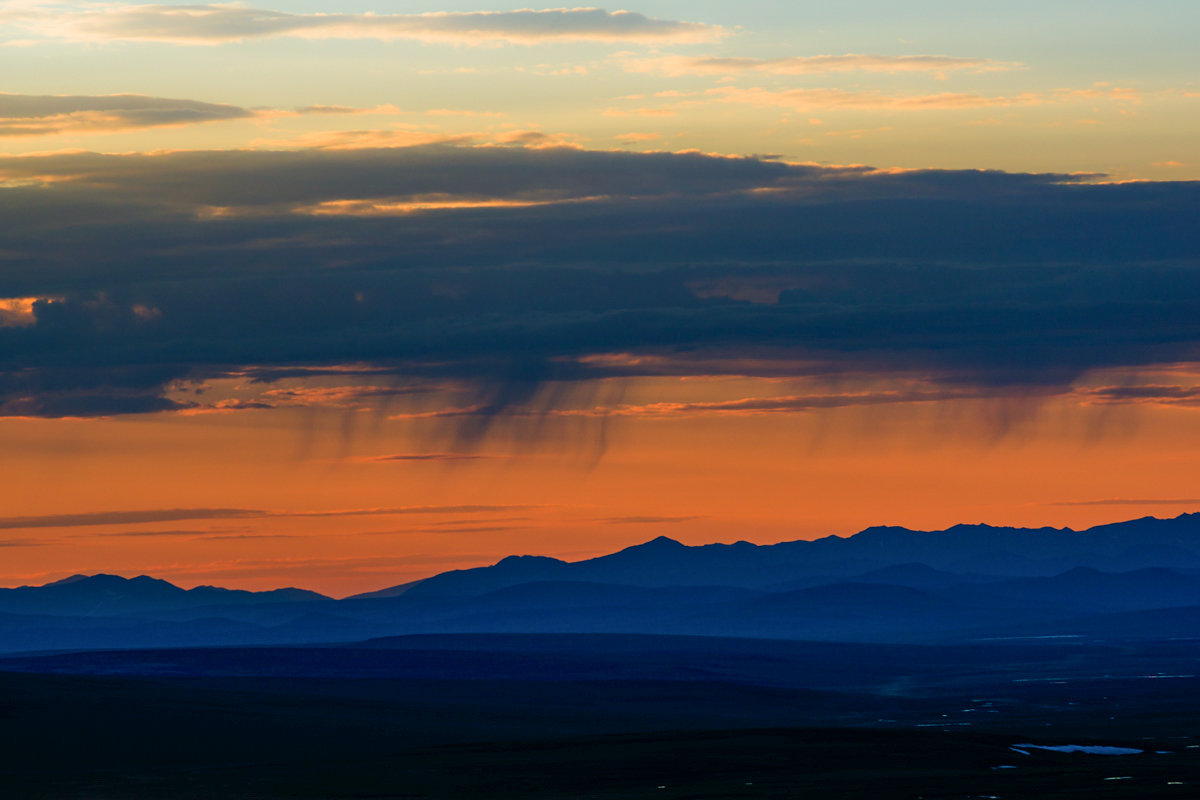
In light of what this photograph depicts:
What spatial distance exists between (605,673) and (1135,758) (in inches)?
4169

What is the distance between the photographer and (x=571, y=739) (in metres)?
110

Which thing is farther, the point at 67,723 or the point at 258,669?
the point at 258,669

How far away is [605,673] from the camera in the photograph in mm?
196000

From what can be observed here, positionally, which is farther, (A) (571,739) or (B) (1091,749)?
(A) (571,739)

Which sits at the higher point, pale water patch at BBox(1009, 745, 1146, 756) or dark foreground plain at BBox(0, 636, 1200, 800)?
dark foreground plain at BBox(0, 636, 1200, 800)

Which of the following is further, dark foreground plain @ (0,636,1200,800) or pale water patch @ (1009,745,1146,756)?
pale water patch @ (1009,745,1146,756)

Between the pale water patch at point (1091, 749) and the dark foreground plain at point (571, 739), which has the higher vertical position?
the dark foreground plain at point (571, 739)

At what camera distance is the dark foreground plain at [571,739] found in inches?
3255

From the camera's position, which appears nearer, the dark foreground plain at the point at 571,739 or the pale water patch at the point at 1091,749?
the dark foreground plain at the point at 571,739

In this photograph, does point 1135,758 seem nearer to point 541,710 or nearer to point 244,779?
point 244,779

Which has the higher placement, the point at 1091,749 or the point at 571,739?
the point at 571,739

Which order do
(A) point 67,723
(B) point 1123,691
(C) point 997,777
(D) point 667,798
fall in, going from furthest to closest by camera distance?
1. (B) point 1123,691
2. (A) point 67,723
3. (C) point 997,777
4. (D) point 667,798

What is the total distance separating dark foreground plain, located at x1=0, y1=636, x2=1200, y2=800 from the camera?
82.7m

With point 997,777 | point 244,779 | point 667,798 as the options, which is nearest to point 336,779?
point 244,779
